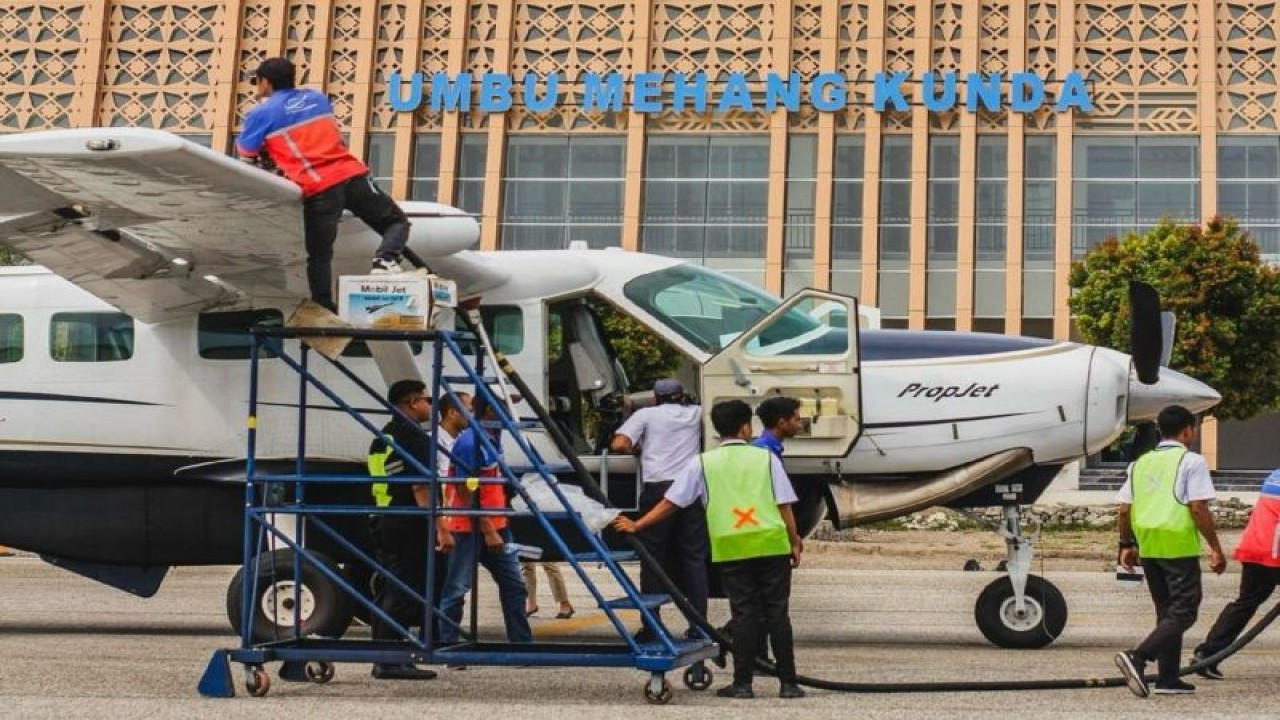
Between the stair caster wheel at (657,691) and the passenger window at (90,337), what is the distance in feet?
19.8

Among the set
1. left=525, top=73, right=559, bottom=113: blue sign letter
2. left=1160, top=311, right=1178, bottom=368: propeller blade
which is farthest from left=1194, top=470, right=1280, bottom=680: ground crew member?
left=525, top=73, right=559, bottom=113: blue sign letter

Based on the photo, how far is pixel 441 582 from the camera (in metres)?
11.7

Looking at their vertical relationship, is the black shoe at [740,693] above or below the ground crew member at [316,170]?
below

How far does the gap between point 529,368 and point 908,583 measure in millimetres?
10144

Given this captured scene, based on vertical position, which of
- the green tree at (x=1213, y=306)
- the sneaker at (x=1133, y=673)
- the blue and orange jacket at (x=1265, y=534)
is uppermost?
the green tree at (x=1213, y=306)

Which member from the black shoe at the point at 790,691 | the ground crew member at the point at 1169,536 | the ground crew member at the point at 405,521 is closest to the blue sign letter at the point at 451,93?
the ground crew member at the point at 405,521

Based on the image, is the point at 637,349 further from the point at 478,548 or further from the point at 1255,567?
the point at 1255,567

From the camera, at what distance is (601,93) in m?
58.2

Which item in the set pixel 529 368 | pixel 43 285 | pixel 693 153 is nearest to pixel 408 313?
pixel 529 368

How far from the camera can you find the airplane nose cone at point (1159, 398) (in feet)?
44.3

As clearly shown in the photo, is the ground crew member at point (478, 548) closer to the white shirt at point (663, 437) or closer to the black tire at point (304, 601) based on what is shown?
the white shirt at point (663, 437)

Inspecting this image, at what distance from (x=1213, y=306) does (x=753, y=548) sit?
3624 centimetres

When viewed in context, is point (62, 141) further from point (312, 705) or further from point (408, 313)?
point (312, 705)

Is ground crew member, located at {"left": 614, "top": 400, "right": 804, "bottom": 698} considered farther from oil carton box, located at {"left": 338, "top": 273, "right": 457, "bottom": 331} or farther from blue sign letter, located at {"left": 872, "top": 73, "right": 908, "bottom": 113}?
blue sign letter, located at {"left": 872, "top": 73, "right": 908, "bottom": 113}
